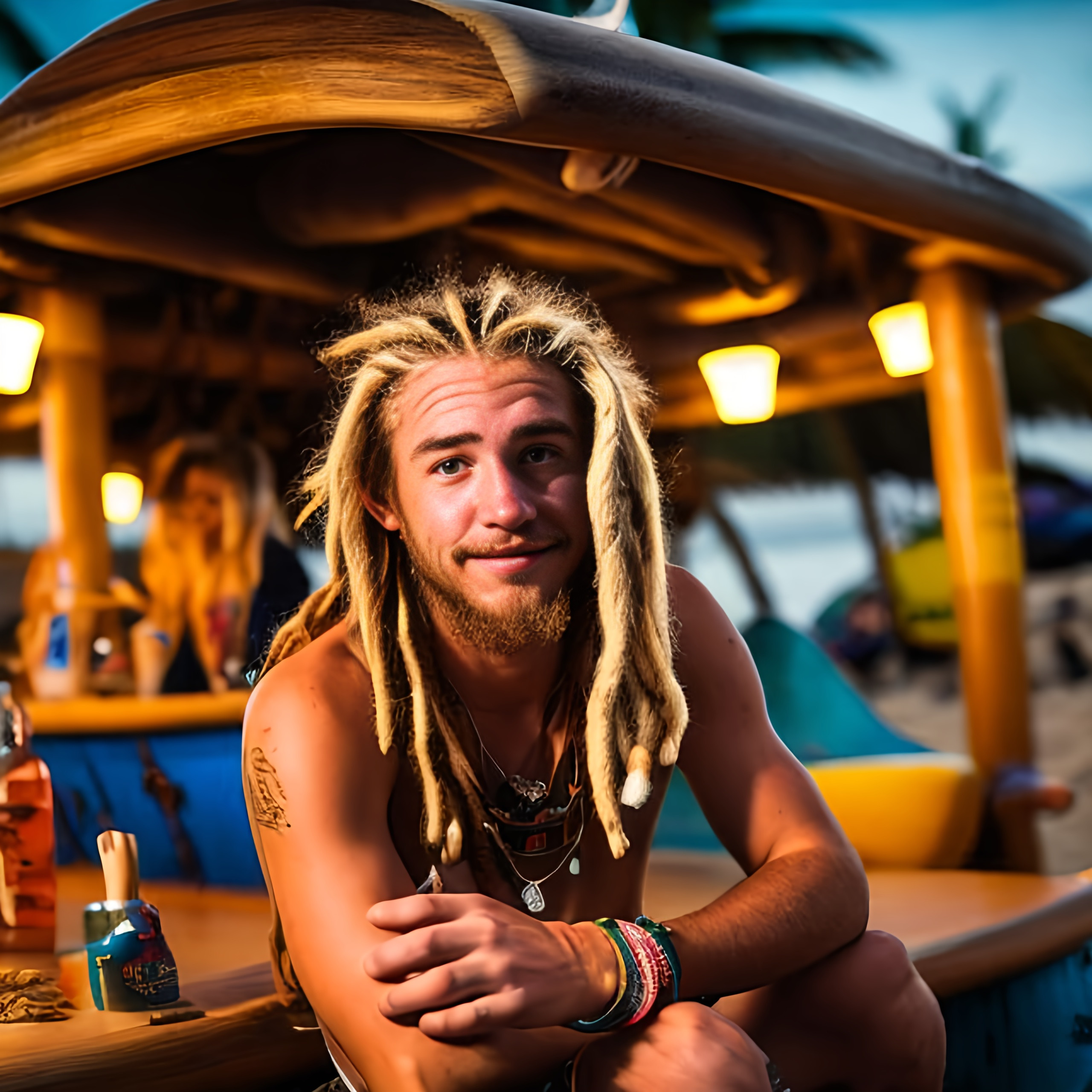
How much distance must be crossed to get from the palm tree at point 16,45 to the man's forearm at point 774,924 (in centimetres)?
1177

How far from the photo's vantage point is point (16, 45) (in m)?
10.7

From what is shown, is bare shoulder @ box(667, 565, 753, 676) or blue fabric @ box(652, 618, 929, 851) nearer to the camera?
bare shoulder @ box(667, 565, 753, 676)

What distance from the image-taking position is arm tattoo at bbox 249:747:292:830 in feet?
3.67

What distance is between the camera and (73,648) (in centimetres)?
221

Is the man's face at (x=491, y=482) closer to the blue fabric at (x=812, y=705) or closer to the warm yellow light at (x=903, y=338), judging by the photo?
the warm yellow light at (x=903, y=338)

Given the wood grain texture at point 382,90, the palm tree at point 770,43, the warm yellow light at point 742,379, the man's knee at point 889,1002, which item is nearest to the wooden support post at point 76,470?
the wood grain texture at point 382,90

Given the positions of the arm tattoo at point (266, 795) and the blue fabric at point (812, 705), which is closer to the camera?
the arm tattoo at point (266, 795)

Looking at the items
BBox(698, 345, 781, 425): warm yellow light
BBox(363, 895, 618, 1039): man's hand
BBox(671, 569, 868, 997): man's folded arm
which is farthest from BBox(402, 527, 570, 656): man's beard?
BBox(698, 345, 781, 425): warm yellow light

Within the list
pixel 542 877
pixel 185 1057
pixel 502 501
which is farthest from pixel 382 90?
pixel 185 1057

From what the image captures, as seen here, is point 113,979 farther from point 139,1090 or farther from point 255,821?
point 255,821

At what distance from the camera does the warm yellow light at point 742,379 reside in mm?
2295

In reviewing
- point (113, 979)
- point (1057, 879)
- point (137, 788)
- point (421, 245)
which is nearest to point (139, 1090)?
point (113, 979)

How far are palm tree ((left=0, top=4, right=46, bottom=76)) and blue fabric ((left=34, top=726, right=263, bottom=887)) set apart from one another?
1057 cm

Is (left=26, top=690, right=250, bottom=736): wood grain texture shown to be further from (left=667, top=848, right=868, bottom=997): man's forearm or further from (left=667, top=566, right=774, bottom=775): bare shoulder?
(left=667, top=848, right=868, bottom=997): man's forearm
